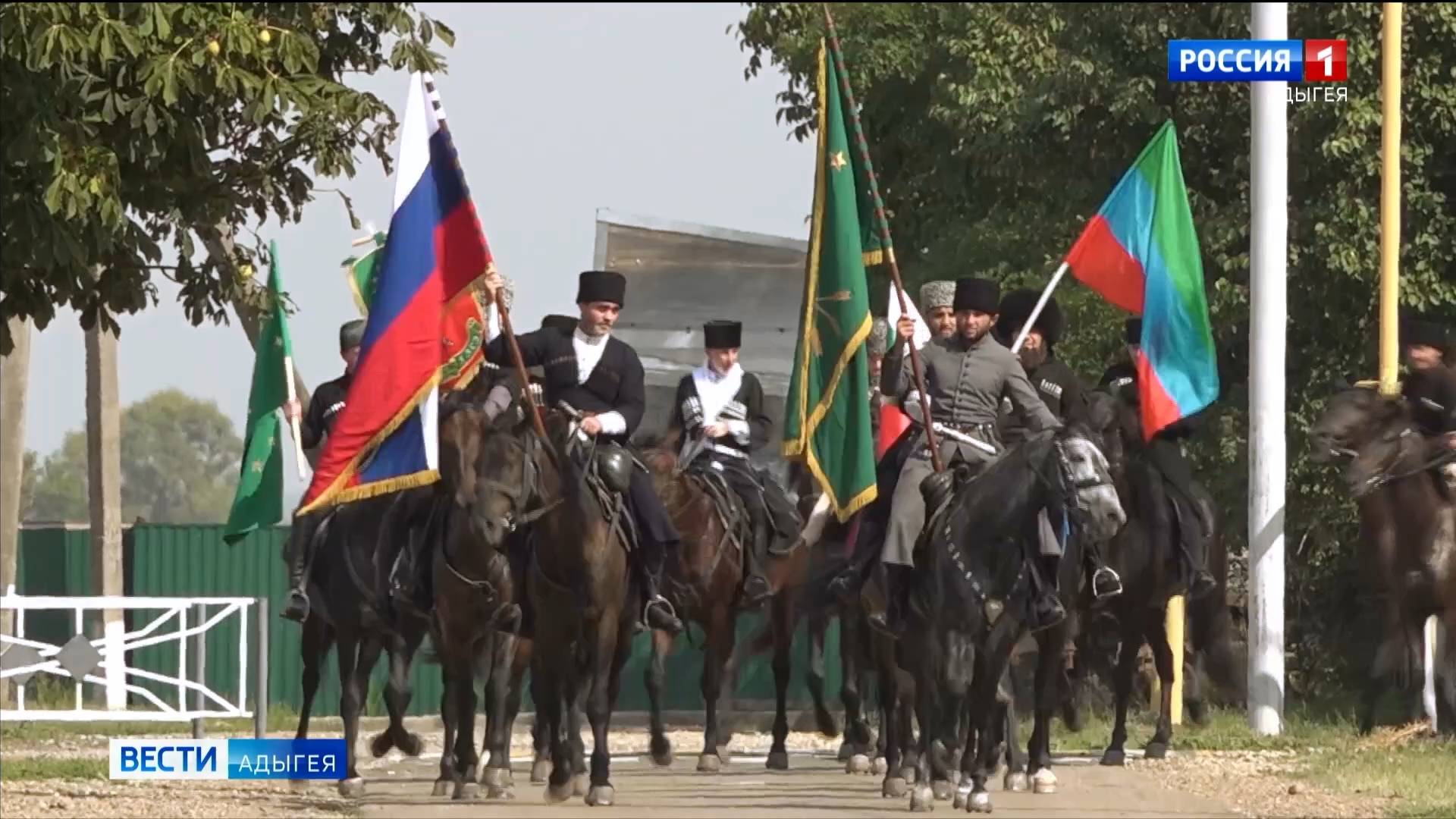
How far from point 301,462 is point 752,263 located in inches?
500

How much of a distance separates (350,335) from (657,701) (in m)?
3.13

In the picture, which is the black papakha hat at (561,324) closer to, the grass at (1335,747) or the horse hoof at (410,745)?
the horse hoof at (410,745)

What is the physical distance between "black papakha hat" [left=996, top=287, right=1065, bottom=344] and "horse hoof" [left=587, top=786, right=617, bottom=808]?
181 inches

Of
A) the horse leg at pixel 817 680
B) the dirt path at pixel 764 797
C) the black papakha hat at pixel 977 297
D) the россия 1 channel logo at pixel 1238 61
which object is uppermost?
the россия 1 channel logo at pixel 1238 61

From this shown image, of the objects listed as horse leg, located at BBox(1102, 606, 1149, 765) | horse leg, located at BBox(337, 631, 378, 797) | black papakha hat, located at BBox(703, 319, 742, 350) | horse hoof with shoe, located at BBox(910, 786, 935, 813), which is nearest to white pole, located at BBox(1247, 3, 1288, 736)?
horse leg, located at BBox(1102, 606, 1149, 765)

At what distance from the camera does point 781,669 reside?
68.7 feet

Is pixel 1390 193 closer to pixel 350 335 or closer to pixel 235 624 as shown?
pixel 350 335

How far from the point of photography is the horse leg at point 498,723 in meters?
17.6

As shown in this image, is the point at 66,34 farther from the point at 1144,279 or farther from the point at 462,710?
the point at 1144,279

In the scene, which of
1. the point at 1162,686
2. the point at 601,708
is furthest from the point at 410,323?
the point at 1162,686

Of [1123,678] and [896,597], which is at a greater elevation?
[896,597]

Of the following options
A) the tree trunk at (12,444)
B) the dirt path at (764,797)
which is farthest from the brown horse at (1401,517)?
the tree trunk at (12,444)

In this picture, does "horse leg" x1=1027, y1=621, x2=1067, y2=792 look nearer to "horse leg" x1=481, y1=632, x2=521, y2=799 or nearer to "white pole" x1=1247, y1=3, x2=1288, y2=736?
"horse leg" x1=481, y1=632, x2=521, y2=799

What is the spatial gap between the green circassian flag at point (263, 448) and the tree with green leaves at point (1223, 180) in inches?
347
